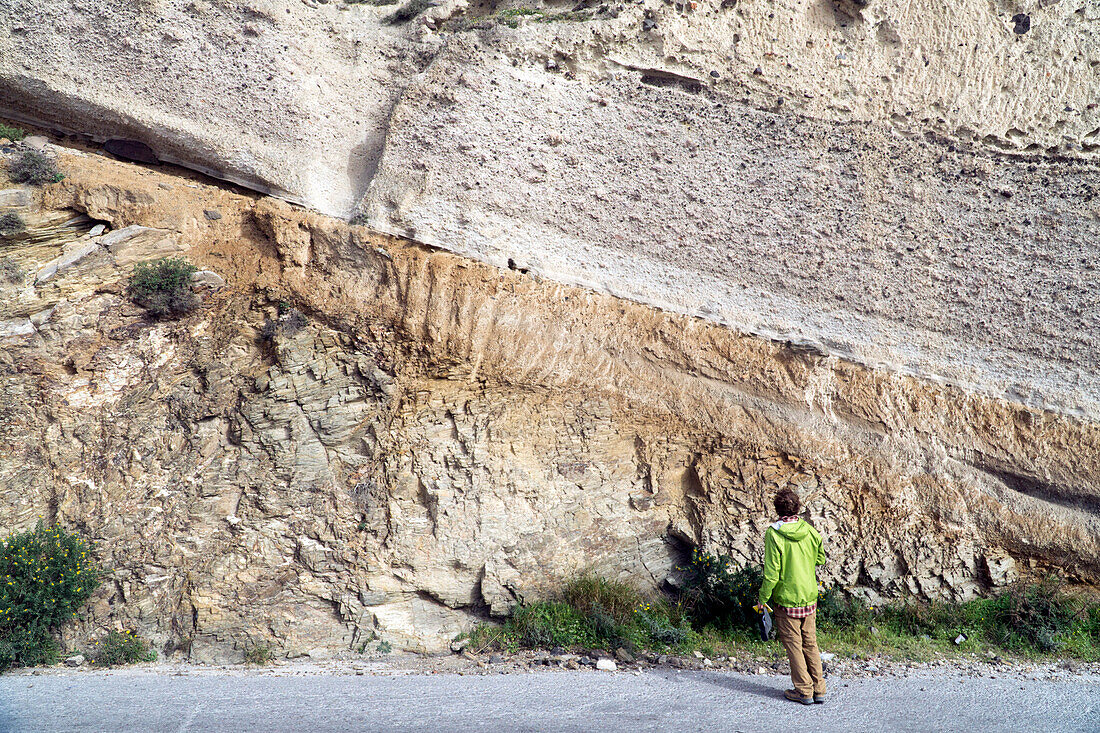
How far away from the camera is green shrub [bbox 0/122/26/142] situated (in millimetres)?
6297

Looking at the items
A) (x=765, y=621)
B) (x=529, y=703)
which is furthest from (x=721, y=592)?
(x=529, y=703)

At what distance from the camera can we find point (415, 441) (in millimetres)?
5746

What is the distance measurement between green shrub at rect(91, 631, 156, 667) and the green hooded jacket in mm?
4635

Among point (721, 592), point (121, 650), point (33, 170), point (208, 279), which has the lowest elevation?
point (121, 650)

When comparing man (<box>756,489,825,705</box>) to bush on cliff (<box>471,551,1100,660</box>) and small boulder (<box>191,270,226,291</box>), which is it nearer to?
bush on cliff (<box>471,551,1100,660</box>)

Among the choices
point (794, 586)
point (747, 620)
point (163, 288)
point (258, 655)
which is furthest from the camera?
point (163, 288)

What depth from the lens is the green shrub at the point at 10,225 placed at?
5.72 m

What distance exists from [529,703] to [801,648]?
5.77 ft

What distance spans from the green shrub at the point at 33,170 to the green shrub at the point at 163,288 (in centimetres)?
120

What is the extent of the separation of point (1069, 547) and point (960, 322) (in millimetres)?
2132

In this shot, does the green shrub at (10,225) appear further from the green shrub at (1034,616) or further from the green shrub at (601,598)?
the green shrub at (1034,616)

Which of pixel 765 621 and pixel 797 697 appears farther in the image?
pixel 797 697

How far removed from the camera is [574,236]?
21.1 ft

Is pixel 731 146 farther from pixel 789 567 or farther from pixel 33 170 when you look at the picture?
pixel 33 170
